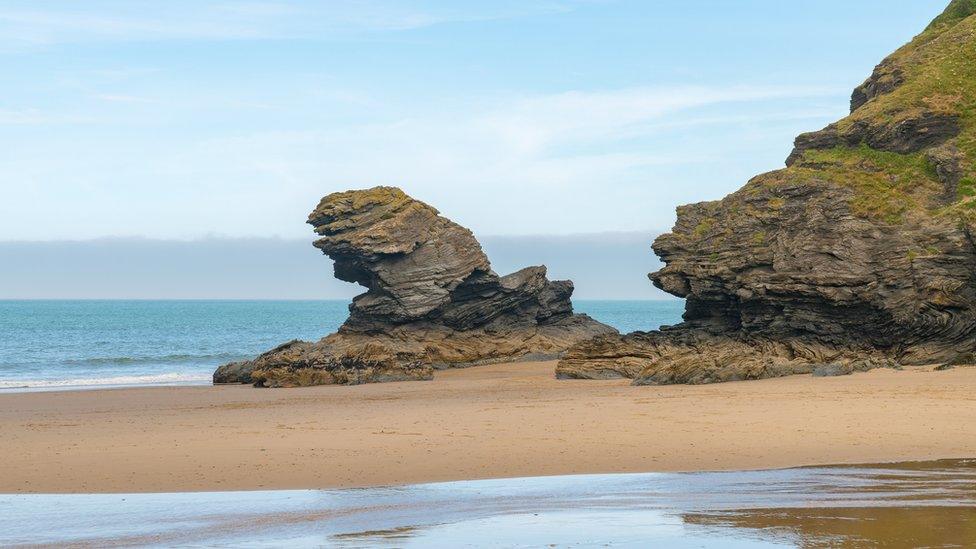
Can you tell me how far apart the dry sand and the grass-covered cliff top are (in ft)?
28.2

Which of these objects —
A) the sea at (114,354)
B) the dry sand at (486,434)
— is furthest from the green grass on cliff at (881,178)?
the sea at (114,354)

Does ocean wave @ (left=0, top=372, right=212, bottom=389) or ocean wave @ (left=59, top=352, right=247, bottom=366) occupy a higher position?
ocean wave @ (left=59, top=352, right=247, bottom=366)

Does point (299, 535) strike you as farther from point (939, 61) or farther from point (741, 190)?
point (939, 61)

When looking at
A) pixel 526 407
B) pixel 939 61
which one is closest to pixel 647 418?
pixel 526 407

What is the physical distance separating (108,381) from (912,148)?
38108 millimetres

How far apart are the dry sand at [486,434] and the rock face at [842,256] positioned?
359 cm

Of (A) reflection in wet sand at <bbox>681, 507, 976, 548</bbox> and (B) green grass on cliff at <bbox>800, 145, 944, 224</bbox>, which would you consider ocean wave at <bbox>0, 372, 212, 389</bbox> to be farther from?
(A) reflection in wet sand at <bbox>681, 507, 976, 548</bbox>

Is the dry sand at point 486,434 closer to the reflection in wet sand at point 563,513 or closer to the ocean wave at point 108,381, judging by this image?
the reflection in wet sand at point 563,513

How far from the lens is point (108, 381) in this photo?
163 feet

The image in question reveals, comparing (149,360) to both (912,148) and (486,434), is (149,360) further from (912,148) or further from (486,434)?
(486,434)

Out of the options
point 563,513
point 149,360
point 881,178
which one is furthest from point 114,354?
point 563,513

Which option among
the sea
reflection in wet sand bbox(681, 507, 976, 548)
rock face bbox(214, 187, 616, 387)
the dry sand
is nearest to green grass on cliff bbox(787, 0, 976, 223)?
the dry sand

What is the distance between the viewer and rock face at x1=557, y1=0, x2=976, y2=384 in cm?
3469

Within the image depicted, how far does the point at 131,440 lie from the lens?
70.1 ft
